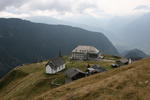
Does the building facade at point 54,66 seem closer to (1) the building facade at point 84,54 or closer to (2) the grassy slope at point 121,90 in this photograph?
(1) the building facade at point 84,54

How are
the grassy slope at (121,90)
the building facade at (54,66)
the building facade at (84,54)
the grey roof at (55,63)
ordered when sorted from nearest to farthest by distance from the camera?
the grassy slope at (121,90) < the building facade at (54,66) < the grey roof at (55,63) < the building facade at (84,54)

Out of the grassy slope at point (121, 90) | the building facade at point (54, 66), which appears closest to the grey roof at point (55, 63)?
the building facade at point (54, 66)

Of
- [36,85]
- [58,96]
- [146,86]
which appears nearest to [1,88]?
[36,85]

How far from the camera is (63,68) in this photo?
99500 millimetres

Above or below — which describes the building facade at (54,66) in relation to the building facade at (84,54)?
below

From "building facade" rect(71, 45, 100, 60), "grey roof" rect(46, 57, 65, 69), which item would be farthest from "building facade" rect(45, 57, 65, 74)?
"building facade" rect(71, 45, 100, 60)

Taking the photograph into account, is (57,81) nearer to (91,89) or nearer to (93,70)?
(93,70)

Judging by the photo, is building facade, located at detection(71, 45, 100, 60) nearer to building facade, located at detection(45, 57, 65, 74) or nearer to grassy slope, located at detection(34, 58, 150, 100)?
building facade, located at detection(45, 57, 65, 74)

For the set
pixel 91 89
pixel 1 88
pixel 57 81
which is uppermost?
pixel 91 89

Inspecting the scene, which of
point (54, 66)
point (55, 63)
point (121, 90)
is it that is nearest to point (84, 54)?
point (55, 63)

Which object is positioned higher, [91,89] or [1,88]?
[91,89]

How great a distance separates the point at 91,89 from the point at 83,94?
2307mm

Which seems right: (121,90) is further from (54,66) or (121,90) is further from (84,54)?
(84,54)

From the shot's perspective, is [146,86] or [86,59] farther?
[86,59]
